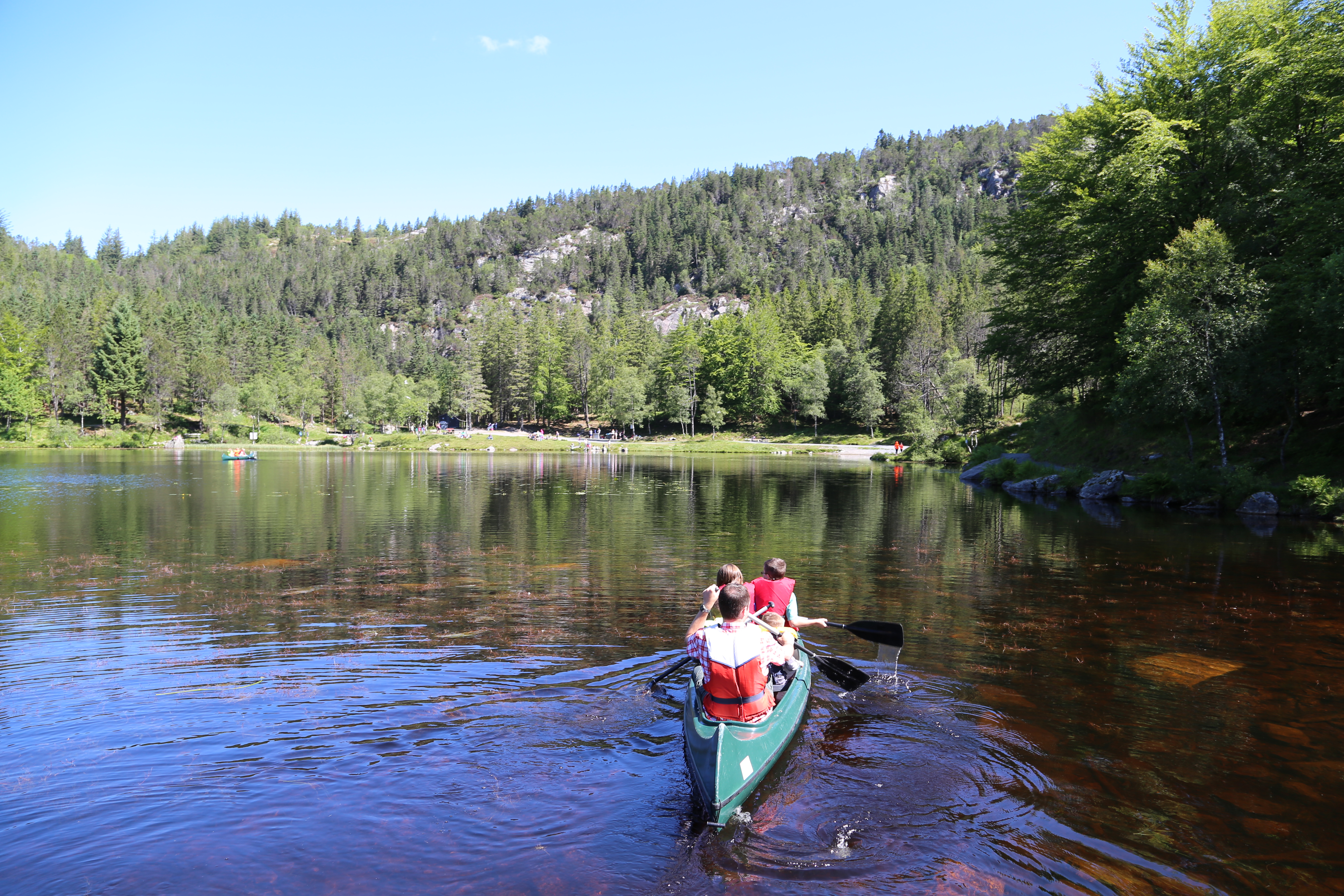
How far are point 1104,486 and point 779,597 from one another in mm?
33321

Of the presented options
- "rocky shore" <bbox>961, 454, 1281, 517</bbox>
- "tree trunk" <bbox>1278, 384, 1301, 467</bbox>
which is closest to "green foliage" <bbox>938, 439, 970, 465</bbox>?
"rocky shore" <bbox>961, 454, 1281, 517</bbox>

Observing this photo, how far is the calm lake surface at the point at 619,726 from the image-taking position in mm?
6355

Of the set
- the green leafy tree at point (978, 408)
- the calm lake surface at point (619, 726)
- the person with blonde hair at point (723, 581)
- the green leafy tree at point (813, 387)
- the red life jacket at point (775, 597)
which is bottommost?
the calm lake surface at point (619, 726)

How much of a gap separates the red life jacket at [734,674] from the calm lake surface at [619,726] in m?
0.85

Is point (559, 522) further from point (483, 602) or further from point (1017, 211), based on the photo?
point (1017, 211)

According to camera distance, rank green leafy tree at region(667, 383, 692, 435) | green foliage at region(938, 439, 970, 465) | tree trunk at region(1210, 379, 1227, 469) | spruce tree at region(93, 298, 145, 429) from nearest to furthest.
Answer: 1. tree trunk at region(1210, 379, 1227, 469)
2. green foliage at region(938, 439, 970, 465)
3. spruce tree at region(93, 298, 145, 429)
4. green leafy tree at region(667, 383, 692, 435)

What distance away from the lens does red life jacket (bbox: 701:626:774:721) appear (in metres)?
7.58

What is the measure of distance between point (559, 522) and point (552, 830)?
22.2m

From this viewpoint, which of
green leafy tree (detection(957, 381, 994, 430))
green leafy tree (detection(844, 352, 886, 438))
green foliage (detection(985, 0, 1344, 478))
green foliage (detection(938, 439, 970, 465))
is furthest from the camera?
green leafy tree (detection(844, 352, 886, 438))

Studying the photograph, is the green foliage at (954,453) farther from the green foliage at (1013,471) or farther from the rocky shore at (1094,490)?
the green foliage at (1013,471)

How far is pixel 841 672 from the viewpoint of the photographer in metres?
10.6

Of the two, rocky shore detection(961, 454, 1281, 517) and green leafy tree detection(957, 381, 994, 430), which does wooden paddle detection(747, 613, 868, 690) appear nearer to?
rocky shore detection(961, 454, 1281, 517)

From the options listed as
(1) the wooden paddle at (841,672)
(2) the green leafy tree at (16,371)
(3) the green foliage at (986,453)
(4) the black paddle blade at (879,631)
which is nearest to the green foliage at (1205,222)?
(3) the green foliage at (986,453)

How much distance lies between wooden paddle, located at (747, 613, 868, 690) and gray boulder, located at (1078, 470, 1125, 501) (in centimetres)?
3207
